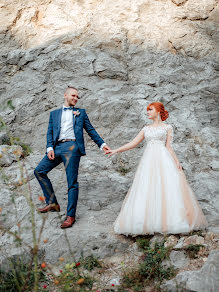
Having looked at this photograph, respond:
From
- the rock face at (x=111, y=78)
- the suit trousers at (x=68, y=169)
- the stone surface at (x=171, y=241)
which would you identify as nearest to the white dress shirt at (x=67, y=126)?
the suit trousers at (x=68, y=169)

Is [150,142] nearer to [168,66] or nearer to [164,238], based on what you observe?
[164,238]

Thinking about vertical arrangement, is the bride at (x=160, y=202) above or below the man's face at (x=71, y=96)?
below

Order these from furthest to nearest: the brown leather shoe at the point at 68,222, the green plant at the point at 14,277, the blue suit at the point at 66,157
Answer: the blue suit at the point at 66,157
the brown leather shoe at the point at 68,222
the green plant at the point at 14,277

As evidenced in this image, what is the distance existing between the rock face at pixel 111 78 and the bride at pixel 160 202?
0.79 metres

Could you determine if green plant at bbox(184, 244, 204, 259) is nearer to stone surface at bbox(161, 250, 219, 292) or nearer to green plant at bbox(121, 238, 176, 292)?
green plant at bbox(121, 238, 176, 292)

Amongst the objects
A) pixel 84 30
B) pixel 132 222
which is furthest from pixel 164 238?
pixel 84 30

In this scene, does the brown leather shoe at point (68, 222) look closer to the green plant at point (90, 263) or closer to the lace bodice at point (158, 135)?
the green plant at point (90, 263)

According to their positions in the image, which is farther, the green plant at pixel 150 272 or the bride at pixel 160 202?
the bride at pixel 160 202

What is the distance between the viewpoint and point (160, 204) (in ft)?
16.0

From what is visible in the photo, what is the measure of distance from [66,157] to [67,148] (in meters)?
0.26

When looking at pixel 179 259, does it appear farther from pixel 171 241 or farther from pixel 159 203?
pixel 159 203

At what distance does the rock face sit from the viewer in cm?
663

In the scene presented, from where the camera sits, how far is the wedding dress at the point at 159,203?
15.6 feet

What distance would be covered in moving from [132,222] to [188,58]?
21.5 ft
